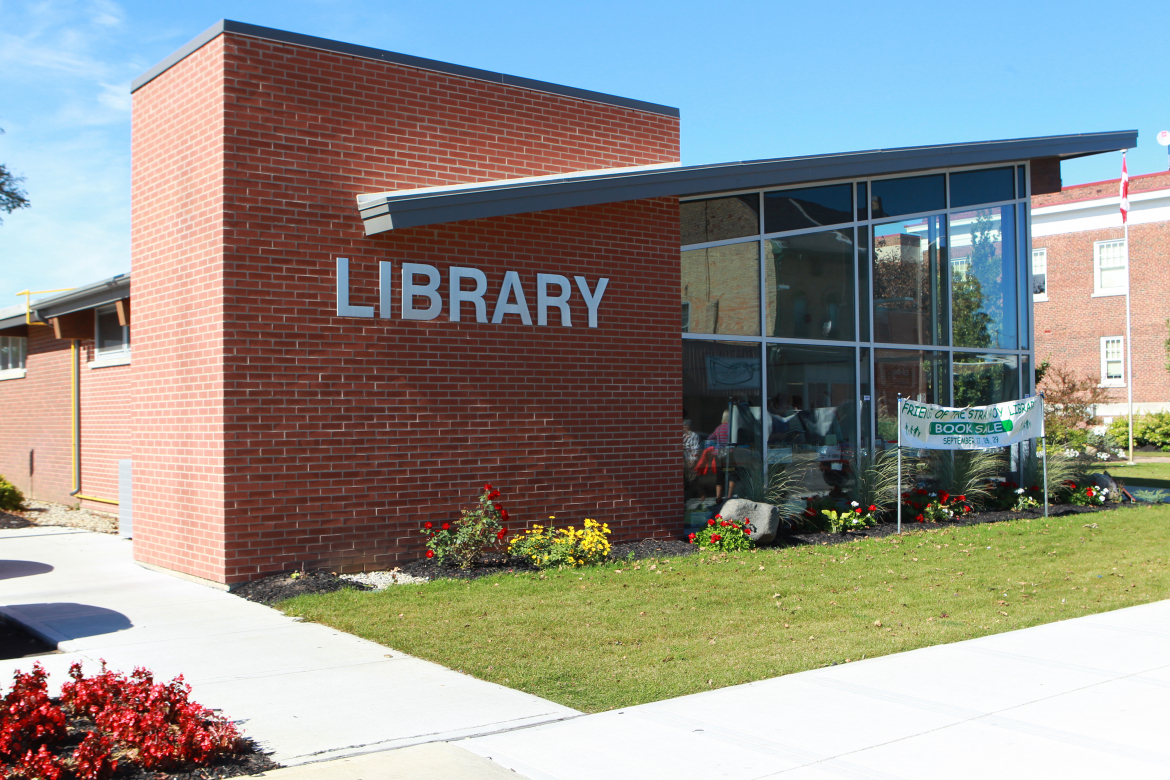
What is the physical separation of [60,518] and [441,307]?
28.2 feet

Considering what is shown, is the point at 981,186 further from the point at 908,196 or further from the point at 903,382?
the point at 903,382

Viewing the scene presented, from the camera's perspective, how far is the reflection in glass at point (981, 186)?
15.7 meters

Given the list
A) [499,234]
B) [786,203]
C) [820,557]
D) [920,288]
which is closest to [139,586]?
[499,234]

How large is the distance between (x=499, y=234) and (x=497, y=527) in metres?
3.23

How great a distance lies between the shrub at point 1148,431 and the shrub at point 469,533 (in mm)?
29031

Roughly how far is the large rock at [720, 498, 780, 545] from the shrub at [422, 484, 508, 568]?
9.58 ft

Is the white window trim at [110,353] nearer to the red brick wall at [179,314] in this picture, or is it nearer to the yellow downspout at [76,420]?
the yellow downspout at [76,420]

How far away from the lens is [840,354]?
1402 cm

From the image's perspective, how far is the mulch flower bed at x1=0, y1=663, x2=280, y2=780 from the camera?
14.1 feet

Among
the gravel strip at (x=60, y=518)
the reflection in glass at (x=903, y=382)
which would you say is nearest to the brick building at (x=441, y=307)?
the reflection in glass at (x=903, y=382)

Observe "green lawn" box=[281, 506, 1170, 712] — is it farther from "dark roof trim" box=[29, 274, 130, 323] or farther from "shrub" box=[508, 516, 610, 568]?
"dark roof trim" box=[29, 274, 130, 323]

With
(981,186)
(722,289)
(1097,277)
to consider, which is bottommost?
(722,289)

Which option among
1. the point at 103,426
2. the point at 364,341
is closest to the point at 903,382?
the point at 364,341

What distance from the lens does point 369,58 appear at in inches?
396
